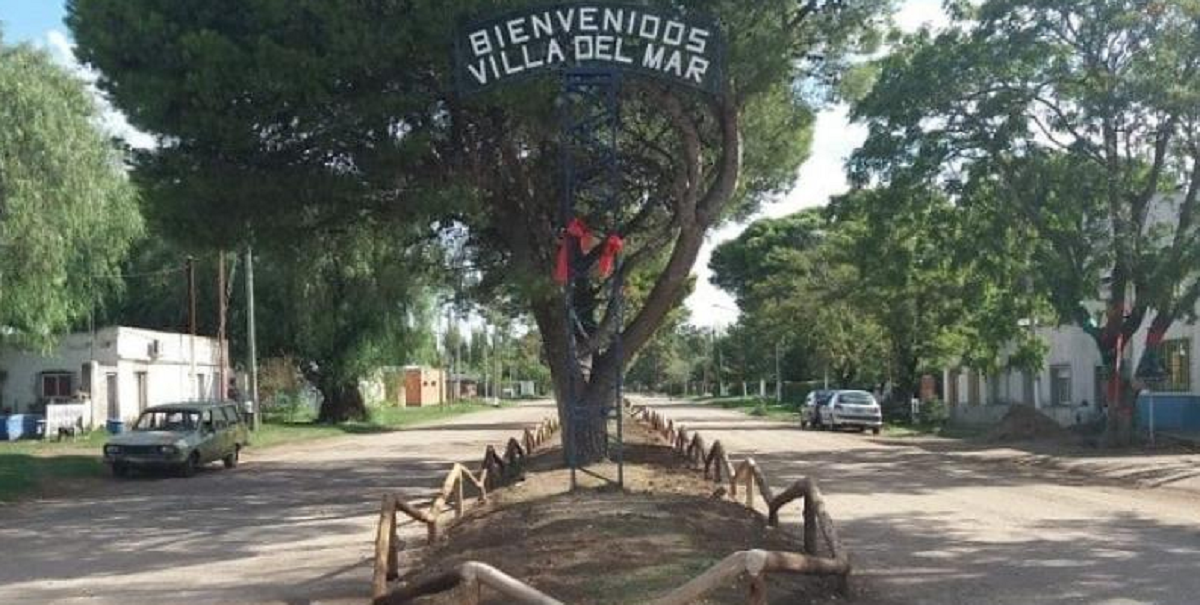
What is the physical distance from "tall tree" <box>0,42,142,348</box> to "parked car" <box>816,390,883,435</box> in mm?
26963

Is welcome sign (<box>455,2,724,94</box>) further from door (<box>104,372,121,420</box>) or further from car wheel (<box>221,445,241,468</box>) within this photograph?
door (<box>104,372,121,420</box>)

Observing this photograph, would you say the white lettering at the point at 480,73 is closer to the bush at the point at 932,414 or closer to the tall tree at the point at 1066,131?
the tall tree at the point at 1066,131

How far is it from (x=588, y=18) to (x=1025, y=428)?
27.3m

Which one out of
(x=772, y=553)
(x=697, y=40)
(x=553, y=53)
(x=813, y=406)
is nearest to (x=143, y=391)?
(x=813, y=406)

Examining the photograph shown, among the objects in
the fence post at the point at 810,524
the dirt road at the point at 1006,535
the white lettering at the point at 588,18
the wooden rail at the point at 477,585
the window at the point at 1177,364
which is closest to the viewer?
the wooden rail at the point at 477,585

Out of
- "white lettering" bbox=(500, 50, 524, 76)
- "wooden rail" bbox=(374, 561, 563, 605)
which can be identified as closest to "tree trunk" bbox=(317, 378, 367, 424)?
"white lettering" bbox=(500, 50, 524, 76)

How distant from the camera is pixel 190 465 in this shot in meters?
28.5

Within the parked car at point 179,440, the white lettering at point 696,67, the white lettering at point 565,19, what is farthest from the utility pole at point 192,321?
the white lettering at point 696,67

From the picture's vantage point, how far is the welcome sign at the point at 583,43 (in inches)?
634

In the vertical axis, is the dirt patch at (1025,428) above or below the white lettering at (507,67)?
below

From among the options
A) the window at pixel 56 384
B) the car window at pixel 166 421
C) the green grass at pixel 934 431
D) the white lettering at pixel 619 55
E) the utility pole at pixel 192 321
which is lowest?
the green grass at pixel 934 431

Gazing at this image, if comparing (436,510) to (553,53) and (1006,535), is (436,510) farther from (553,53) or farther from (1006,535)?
(1006,535)

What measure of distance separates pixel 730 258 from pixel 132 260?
58706 mm

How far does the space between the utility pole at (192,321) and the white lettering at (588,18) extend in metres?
32.9
